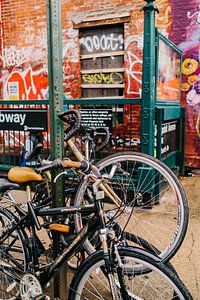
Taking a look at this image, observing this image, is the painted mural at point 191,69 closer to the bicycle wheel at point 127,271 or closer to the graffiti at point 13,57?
the graffiti at point 13,57

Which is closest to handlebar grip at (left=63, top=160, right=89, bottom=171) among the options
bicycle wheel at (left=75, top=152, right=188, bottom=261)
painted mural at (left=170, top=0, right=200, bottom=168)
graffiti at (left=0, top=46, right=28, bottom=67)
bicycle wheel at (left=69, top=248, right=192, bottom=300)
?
bicycle wheel at (left=75, top=152, right=188, bottom=261)

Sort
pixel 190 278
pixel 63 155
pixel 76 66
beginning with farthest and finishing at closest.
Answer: pixel 76 66, pixel 190 278, pixel 63 155

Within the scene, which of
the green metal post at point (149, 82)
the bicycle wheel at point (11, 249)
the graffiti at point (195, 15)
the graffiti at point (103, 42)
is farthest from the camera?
the graffiti at point (103, 42)

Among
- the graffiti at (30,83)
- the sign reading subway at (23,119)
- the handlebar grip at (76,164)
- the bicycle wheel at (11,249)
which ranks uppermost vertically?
the graffiti at (30,83)

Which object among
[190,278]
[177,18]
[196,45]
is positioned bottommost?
[190,278]

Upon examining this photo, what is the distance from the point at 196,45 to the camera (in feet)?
20.5

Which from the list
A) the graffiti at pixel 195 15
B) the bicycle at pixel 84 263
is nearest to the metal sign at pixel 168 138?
the graffiti at pixel 195 15

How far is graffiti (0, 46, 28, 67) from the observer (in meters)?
8.23

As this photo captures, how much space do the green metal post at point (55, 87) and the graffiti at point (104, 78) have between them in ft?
16.1

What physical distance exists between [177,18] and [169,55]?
5.44 feet

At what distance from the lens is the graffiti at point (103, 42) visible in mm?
6969

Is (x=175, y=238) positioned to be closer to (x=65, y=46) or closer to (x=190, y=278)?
(x=190, y=278)

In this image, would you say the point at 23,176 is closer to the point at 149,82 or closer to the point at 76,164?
the point at 76,164

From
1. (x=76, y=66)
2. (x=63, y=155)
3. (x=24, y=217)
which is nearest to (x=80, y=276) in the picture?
(x=24, y=217)
